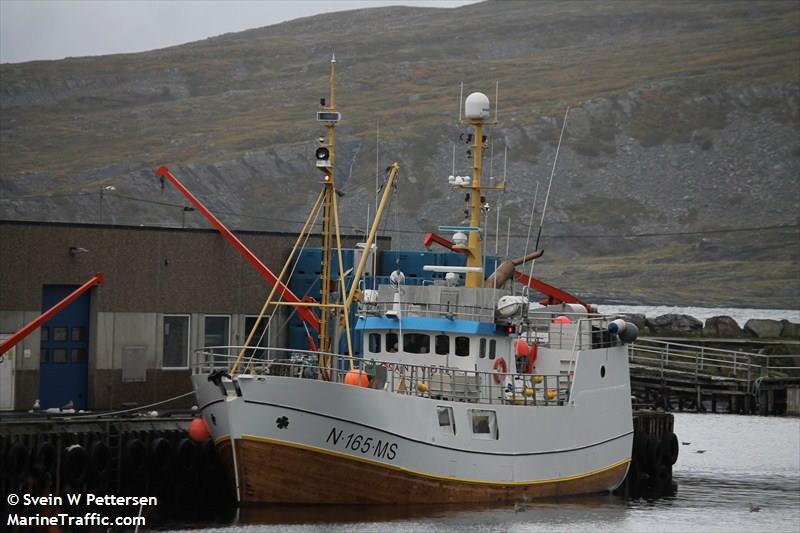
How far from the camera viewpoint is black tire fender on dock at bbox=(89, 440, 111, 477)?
108 ft

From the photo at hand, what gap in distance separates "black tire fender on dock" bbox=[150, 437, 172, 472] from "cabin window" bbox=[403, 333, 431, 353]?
21.3 ft

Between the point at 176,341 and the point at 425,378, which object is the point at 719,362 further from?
the point at 425,378

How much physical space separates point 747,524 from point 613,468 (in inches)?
203

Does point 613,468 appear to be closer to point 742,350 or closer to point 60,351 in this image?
point 60,351

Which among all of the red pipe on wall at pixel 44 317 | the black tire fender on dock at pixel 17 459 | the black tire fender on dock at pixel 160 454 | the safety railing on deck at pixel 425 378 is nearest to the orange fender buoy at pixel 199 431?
the black tire fender on dock at pixel 160 454

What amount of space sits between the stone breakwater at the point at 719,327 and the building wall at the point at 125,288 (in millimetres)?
47090

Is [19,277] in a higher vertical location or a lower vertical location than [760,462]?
higher

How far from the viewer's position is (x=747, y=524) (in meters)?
37.2

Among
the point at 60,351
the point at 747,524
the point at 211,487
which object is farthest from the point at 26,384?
the point at 747,524

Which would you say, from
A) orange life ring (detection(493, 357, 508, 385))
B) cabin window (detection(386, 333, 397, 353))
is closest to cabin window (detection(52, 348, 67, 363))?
cabin window (detection(386, 333, 397, 353))

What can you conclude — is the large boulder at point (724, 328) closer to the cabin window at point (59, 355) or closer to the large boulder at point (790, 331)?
the large boulder at point (790, 331)

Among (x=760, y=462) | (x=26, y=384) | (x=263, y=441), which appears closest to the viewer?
(x=263, y=441)

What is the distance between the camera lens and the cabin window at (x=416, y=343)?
3728 centimetres

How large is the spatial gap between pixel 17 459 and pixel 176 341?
11.3 metres
